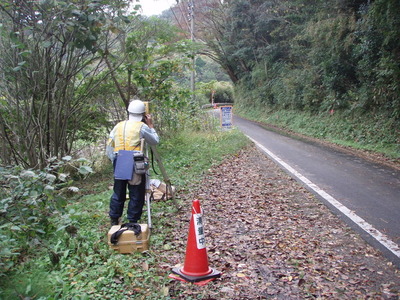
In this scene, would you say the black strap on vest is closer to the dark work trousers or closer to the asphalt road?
the dark work trousers

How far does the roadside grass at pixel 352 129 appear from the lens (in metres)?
15.4

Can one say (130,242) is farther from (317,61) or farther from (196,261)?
(317,61)

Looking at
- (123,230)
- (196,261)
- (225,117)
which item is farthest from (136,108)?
(225,117)

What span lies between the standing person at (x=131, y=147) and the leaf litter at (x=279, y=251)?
75 cm

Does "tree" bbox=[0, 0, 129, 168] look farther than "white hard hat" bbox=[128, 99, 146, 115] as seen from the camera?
Yes

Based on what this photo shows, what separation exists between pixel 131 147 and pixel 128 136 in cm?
17

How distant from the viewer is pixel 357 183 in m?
9.27

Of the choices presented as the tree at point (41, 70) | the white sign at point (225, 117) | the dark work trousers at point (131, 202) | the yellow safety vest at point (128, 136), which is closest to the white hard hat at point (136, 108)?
the yellow safety vest at point (128, 136)

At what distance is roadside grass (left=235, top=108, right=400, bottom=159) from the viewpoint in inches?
606

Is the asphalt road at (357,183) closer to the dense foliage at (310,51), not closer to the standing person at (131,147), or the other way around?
the standing person at (131,147)

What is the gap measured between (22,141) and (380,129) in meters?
14.4

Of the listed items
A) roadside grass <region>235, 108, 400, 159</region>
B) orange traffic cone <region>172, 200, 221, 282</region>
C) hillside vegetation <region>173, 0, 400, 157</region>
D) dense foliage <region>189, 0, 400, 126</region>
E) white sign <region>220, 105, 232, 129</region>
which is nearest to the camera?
orange traffic cone <region>172, 200, 221, 282</region>

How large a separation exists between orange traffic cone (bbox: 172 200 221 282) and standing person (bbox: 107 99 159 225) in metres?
1.34

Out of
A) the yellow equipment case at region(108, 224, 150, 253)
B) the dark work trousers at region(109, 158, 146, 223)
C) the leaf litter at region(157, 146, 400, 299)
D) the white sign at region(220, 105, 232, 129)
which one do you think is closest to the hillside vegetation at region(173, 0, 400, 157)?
the white sign at region(220, 105, 232, 129)
